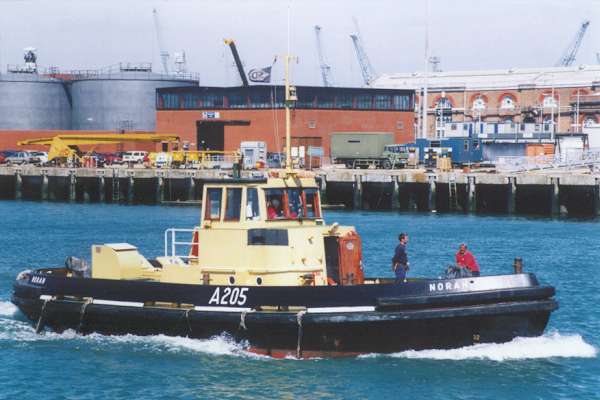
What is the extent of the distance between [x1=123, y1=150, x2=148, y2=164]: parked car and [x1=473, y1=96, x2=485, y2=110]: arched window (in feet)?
129

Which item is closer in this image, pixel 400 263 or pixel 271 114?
pixel 400 263

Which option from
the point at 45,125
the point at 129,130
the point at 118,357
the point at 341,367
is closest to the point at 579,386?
the point at 341,367

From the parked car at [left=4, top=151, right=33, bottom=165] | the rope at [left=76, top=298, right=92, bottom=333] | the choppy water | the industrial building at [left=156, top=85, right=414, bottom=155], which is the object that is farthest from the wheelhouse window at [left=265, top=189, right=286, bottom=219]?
the parked car at [left=4, top=151, right=33, bottom=165]

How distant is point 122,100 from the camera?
11094cm

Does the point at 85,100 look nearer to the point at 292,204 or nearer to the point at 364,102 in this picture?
the point at 364,102

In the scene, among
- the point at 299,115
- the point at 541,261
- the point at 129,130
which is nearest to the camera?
the point at 541,261

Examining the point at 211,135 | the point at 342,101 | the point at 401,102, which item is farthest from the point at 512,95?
the point at 211,135

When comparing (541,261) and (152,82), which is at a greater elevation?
(152,82)

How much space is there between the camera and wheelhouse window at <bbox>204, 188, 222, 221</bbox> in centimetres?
2411

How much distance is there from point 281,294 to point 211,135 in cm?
7433

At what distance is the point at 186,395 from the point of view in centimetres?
2094

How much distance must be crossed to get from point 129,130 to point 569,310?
277 ft

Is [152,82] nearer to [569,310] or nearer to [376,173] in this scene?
[376,173]

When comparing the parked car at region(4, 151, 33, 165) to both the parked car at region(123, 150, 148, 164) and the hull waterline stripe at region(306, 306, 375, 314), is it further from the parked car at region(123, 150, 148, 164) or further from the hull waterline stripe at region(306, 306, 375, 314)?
the hull waterline stripe at region(306, 306, 375, 314)
